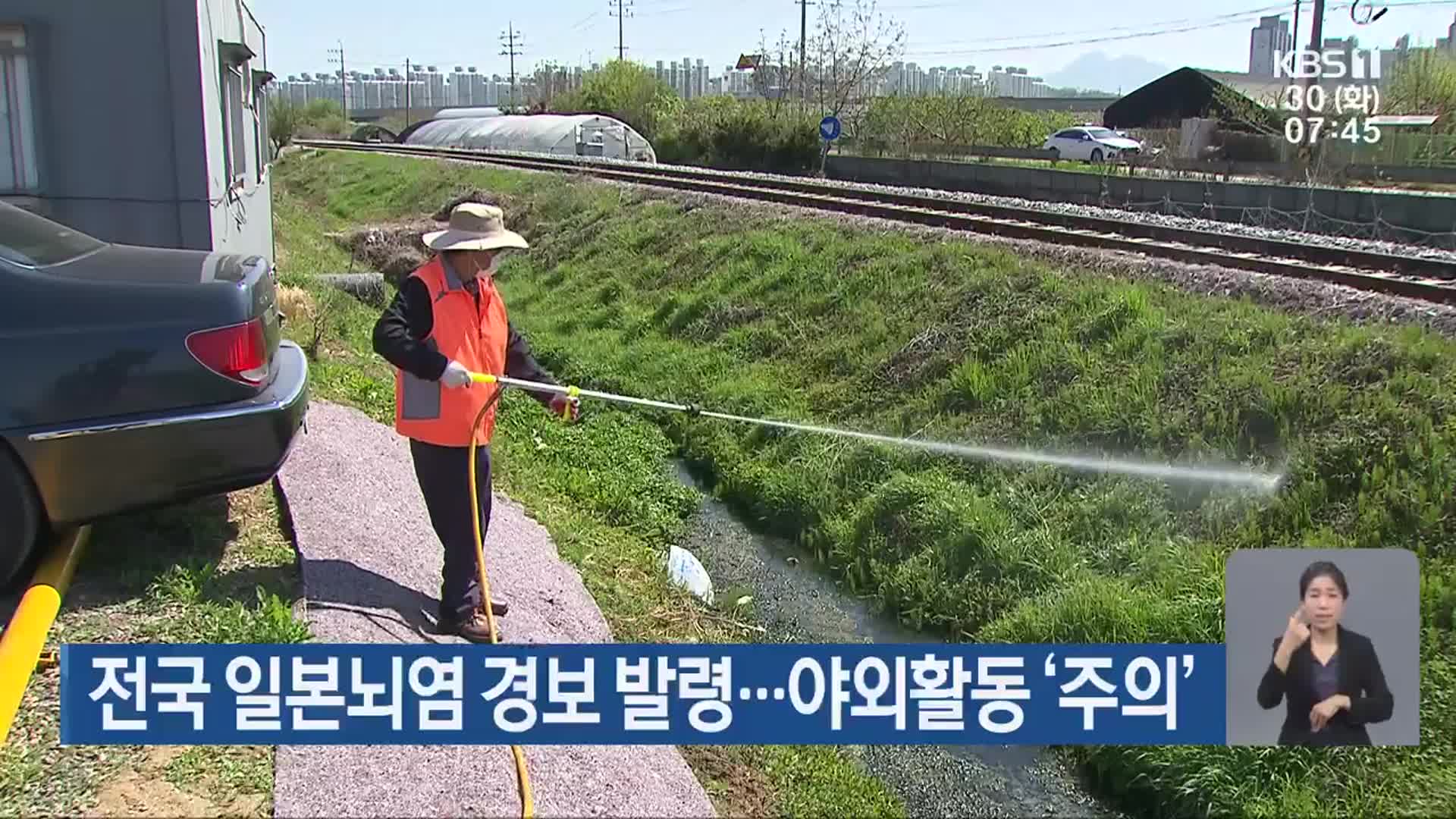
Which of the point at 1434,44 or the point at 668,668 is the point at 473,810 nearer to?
the point at 668,668

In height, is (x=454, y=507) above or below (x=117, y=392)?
below

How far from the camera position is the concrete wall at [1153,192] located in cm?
1692

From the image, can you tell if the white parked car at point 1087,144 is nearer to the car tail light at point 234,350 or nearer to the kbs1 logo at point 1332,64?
the kbs1 logo at point 1332,64

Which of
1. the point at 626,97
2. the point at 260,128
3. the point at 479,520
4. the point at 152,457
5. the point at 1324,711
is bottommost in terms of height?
the point at 1324,711

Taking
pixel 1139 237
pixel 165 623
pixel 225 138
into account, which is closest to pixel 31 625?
pixel 165 623

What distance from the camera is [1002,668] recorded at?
4832 millimetres

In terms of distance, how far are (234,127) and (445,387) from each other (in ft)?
22.3

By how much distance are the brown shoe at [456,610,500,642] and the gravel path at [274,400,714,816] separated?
0.05 metres

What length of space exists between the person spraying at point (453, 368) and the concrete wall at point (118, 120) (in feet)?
13.0

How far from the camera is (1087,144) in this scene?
39938 mm

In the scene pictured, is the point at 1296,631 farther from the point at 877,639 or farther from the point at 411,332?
the point at 411,332

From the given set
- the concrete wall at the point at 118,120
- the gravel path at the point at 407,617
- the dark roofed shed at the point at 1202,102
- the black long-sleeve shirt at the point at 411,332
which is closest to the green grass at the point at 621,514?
the gravel path at the point at 407,617

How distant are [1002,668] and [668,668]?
132cm

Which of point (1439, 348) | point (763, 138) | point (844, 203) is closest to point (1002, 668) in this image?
point (1439, 348)
